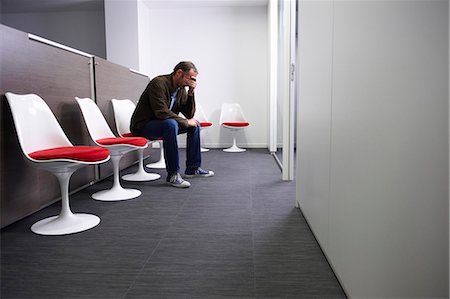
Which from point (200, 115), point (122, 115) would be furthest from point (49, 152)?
point (200, 115)

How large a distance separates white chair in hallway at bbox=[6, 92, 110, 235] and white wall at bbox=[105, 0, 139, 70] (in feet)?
11.4

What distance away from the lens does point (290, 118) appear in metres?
3.16

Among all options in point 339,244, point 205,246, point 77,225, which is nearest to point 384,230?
point 339,244

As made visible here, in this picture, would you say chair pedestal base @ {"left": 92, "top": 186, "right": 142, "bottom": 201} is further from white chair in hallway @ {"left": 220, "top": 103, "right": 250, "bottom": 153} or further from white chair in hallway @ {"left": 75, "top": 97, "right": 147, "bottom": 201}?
white chair in hallway @ {"left": 220, "top": 103, "right": 250, "bottom": 153}

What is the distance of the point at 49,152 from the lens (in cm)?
191

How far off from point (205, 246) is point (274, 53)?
3.74 meters

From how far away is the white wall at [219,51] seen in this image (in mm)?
5824

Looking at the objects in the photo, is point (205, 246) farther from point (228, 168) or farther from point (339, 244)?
point (228, 168)

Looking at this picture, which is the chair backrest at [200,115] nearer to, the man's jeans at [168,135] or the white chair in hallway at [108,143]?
the man's jeans at [168,135]

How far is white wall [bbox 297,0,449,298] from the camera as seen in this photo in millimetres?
763

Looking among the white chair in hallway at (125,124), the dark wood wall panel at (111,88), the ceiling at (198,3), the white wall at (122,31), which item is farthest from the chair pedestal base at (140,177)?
the ceiling at (198,3)

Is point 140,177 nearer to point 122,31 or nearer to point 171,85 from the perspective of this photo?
point 171,85

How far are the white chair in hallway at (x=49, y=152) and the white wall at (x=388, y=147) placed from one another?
1262 millimetres

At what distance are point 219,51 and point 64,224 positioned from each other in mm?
4450
